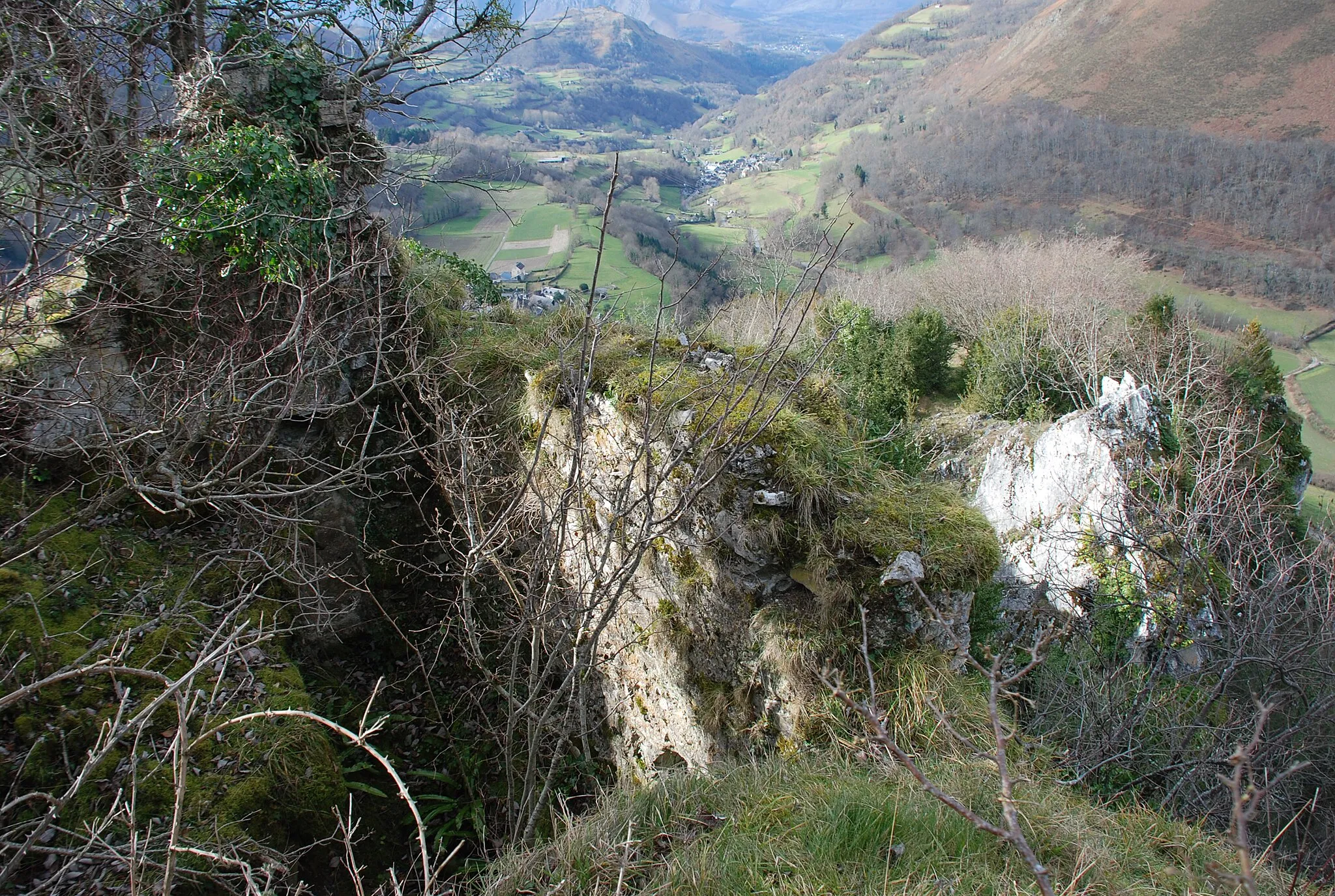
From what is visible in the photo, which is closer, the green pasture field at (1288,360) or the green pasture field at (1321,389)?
the green pasture field at (1321,389)

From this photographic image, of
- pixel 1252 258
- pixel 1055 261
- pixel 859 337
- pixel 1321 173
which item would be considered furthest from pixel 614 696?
pixel 1321 173

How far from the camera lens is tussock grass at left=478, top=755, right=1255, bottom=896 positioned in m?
2.38

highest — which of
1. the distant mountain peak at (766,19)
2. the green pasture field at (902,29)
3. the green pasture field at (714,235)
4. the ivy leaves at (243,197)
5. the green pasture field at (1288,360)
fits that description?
the distant mountain peak at (766,19)

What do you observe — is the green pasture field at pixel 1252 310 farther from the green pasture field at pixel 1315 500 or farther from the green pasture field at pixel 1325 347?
the green pasture field at pixel 1315 500

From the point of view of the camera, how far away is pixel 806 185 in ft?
148

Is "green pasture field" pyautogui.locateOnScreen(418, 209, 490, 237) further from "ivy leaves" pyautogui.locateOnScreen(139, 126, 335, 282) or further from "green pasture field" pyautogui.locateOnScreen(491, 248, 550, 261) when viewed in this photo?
"ivy leaves" pyautogui.locateOnScreen(139, 126, 335, 282)

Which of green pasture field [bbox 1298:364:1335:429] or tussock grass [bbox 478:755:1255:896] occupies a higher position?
tussock grass [bbox 478:755:1255:896]

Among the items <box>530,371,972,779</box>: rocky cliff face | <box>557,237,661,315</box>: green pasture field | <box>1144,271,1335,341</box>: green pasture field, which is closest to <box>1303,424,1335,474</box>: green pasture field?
<box>1144,271,1335,341</box>: green pasture field

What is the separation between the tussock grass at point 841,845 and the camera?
7.79ft

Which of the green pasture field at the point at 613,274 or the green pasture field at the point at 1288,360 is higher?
the green pasture field at the point at 613,274

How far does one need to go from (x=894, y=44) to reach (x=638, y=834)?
93.1 meters

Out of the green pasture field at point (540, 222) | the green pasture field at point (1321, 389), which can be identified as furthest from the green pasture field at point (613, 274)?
the green pasture field at point (1321, 389)

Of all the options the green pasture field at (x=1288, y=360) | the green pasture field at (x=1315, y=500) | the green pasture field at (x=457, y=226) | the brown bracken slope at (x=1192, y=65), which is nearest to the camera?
the green pasture field at (x=1315, y=500)

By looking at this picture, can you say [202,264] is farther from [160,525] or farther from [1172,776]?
[1172,776]
